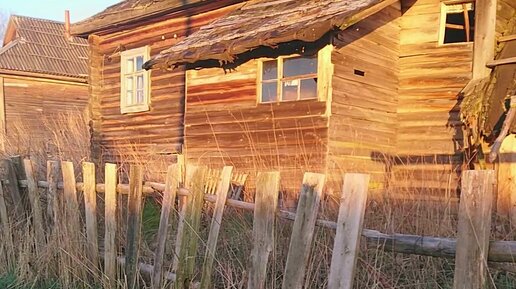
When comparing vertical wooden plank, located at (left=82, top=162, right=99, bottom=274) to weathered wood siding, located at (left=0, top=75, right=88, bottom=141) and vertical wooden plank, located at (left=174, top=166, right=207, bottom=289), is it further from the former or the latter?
weathered wood siding, located at (left=0, top=75, right=88, bottom=141)

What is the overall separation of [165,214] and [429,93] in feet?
19.4

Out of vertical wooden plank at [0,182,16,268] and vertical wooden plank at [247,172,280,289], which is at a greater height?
vertical wooden plank at [247,172,280,289]

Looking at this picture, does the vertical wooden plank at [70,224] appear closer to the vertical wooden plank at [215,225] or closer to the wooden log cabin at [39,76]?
the vertical wooden plank at [215,225]

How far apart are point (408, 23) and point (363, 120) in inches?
81.4

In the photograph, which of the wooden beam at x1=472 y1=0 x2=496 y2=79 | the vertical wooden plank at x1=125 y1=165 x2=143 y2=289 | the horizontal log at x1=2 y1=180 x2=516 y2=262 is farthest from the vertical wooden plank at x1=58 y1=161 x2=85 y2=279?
the wooden beam at x1=472 y1=0 x2=496 y2=79

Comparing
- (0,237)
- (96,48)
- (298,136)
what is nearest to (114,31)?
(96,48)

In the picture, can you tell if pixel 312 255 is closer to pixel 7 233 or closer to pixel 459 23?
pixel 7 233

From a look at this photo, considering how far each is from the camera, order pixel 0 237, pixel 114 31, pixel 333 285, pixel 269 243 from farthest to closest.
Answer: pixel 114 31
pixel 0 237
pixel 269 243
pixel 333 285

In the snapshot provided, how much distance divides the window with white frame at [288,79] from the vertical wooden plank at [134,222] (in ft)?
13.0

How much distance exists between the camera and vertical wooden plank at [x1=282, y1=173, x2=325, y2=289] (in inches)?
118

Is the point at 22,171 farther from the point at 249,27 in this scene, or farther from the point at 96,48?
the point at 96,48

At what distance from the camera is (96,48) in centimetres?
1236

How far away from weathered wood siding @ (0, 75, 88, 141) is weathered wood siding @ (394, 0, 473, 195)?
14.2 metres

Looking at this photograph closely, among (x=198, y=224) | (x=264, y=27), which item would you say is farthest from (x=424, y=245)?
(x=264, y=27)
